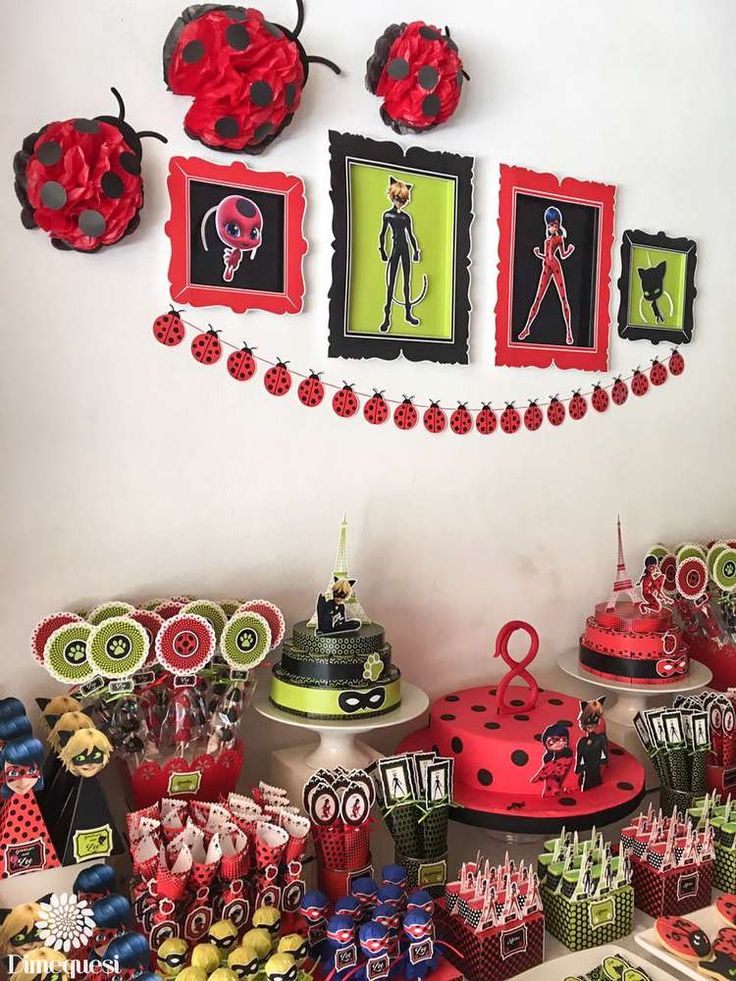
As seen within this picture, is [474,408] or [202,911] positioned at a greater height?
[474,408]

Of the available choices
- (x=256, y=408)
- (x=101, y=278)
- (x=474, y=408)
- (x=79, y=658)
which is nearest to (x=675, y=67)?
(x=474, y=408)

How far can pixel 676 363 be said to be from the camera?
2.15 m

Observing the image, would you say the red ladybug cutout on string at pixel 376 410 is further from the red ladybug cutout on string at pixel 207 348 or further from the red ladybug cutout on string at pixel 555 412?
the red ladybug cutout on string at pixel 555 412

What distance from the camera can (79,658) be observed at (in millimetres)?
1362

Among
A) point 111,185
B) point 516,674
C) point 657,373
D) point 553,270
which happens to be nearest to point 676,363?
point 657,373

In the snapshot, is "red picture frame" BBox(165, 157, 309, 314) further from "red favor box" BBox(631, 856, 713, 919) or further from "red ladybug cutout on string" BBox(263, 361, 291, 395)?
"red favor box" BBox(631, 856, 713, 919)

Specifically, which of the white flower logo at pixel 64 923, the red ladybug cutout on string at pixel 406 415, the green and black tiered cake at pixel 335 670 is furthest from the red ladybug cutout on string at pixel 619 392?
the white flower logo at pixel 64 923

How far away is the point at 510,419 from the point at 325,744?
30.1 inches

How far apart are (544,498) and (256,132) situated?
945 millimetres

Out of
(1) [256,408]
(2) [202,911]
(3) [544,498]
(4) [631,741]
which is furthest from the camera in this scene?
(3) [544,498]

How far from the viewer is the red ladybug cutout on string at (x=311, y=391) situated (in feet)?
5.38


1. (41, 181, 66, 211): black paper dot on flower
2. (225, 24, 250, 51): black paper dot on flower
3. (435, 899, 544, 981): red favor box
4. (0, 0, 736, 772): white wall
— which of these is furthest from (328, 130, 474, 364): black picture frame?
(435, 899, 544, 981): red favor box

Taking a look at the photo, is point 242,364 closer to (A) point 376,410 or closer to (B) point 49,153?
(A) point 376,410

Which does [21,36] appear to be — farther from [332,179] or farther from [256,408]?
[256,408]
